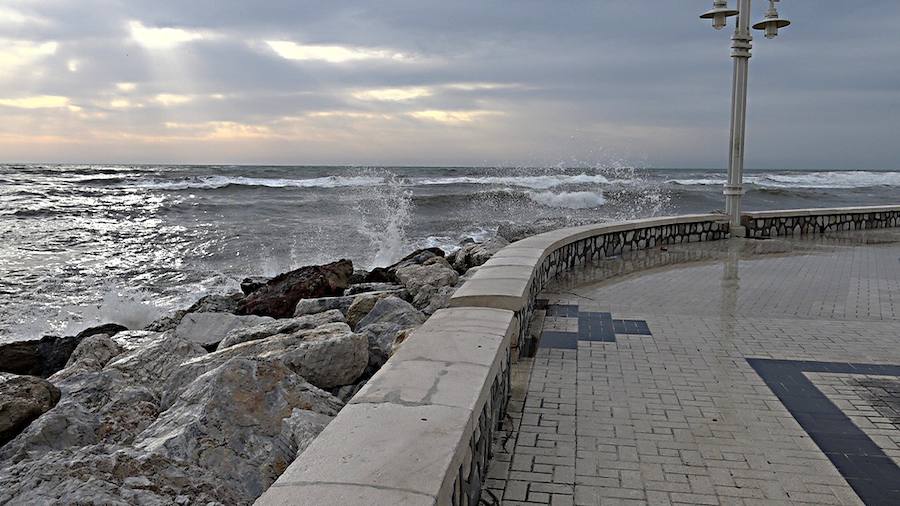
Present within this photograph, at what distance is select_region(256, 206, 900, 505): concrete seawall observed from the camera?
6.07 ft

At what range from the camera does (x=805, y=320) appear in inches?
243

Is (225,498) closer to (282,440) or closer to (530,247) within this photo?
(282,440)

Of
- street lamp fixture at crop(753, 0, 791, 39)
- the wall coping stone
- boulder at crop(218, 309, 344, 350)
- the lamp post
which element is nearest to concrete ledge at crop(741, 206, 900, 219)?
the lamp post

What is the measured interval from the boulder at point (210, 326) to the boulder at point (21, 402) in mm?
2506

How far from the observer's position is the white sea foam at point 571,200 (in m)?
32.2

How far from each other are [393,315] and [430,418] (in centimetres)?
341

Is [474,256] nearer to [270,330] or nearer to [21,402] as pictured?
[270,330]

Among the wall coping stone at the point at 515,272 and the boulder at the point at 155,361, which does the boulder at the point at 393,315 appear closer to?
the wall coping stone at the point at 515,272

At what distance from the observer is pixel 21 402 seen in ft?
13.1

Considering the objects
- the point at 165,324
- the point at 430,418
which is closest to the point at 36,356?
the point at 165,324

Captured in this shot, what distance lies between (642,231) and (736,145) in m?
3.10

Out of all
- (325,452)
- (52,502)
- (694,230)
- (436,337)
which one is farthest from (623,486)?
(694,230)

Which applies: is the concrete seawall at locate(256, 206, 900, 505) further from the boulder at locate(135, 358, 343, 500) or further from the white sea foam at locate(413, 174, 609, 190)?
the white sea foam at locate(413, 174, 609, 190)

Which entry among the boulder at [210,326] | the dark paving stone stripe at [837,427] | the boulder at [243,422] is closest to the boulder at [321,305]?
the boulder at [210,326]
